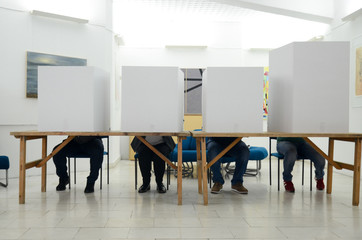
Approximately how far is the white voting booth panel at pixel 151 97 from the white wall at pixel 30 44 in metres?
2.24

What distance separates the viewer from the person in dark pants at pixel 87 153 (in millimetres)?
3752

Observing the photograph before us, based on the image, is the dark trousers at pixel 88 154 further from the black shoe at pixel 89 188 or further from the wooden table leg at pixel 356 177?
the wooden table leg at pixel 356 177

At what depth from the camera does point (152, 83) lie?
10.6 feet

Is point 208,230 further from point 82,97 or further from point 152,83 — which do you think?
point 82,97

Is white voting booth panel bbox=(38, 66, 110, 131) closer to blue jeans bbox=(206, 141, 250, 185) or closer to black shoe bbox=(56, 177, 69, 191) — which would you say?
black shoe bbox=(56, 177, 69, 191)

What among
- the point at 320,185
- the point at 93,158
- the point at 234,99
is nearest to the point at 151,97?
the point at 234,99

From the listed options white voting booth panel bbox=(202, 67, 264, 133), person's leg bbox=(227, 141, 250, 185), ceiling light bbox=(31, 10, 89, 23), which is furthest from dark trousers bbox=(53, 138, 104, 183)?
ceiling light bbox=(31, 10, 89, 23)

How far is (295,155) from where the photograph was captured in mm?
3777

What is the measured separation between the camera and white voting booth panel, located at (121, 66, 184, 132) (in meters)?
3.22

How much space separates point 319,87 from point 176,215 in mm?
1674

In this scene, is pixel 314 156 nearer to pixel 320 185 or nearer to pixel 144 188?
pixel 320 185

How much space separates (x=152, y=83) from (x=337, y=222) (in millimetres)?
1859

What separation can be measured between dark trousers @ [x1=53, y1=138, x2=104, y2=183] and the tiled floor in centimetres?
21

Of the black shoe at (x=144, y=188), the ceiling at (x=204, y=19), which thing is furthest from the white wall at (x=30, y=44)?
the black shoe at (x=144, y=188)
